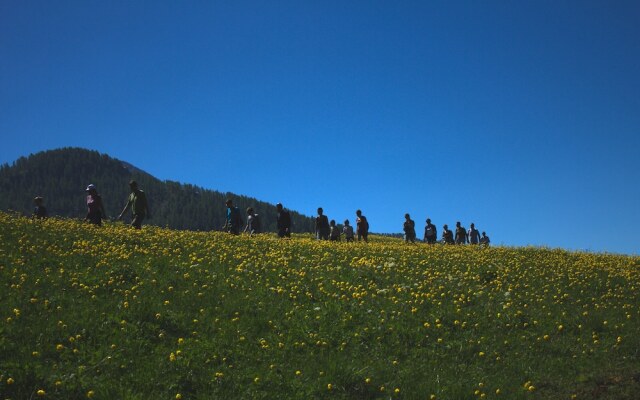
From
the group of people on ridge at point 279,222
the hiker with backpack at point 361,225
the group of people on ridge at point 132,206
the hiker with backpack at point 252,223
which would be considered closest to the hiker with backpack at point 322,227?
the group of people on ridge at point 279,222

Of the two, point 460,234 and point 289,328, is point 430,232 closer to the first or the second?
point 460,234

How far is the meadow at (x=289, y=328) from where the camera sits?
27.6ft

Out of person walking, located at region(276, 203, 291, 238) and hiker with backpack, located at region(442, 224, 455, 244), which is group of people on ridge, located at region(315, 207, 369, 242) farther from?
hiker with backpack, located at region(442, 224, 455, 244)

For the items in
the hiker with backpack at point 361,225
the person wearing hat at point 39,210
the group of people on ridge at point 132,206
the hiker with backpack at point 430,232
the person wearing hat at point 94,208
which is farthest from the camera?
the hiker with backpack at point 430,232

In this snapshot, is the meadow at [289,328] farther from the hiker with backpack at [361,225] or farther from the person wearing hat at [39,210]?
the hiker with backpack at [361,225]

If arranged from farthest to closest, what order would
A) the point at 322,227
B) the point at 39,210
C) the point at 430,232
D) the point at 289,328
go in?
the point at 430,232, the point at 322,227, the point at 39,210, the point at 289,328

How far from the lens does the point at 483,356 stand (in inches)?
412

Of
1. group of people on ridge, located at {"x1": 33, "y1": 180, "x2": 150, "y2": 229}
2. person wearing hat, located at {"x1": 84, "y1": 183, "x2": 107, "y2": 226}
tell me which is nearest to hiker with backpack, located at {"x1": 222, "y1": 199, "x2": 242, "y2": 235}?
group of people on ridge, located at {"x1": 33, "y1": 180, "x2": 150, "y2": 229}

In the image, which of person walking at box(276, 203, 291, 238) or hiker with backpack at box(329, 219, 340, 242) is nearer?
person walking at box(276, 203, 291, 238)

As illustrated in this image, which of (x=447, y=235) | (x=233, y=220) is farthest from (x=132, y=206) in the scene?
(x=447, y=235)

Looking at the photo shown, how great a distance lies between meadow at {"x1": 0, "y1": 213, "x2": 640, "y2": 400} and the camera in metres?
8.41

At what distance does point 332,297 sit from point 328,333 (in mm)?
2237

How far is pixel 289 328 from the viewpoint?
1088cm

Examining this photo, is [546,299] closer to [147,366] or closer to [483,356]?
[483,356]
